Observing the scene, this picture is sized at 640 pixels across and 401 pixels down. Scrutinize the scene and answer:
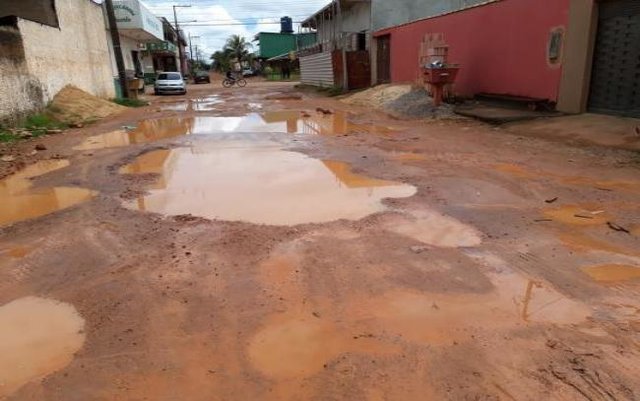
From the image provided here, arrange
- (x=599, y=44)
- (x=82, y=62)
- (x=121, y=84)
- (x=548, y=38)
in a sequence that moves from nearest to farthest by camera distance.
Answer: (x=599, y=44)
(x=548, y=38)
(x=82, y=62)
(x=121, y=84)

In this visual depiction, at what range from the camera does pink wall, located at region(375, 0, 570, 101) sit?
1245 centimetres

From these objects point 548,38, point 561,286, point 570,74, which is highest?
point 548,38

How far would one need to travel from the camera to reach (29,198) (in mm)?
6891

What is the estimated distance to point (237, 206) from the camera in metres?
6.03

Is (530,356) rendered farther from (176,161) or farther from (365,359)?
(176,161)

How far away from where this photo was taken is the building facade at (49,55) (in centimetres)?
1385

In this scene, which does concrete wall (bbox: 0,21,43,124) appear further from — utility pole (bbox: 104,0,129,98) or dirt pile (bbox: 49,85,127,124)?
utility pole (bbox: 104,0,129,98)

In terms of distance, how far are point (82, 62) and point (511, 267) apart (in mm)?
22853

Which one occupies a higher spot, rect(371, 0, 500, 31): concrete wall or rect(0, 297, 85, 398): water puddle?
rect(371, 0, 500, 31): concrete wall

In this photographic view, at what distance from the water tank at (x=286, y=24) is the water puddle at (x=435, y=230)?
64216mm

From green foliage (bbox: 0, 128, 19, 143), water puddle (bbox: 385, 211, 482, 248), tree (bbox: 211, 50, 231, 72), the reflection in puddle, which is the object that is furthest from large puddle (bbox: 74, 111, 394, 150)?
tree (bbox: 211, 50, 231, 72)

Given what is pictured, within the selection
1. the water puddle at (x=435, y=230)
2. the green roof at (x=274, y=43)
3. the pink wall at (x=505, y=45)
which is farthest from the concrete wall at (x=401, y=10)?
the green roof at (x=274, y=43)

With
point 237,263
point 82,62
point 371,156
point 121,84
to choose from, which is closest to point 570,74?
point 371,156

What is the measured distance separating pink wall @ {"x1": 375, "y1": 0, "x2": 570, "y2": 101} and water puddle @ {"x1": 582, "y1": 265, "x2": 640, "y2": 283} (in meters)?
9.33
